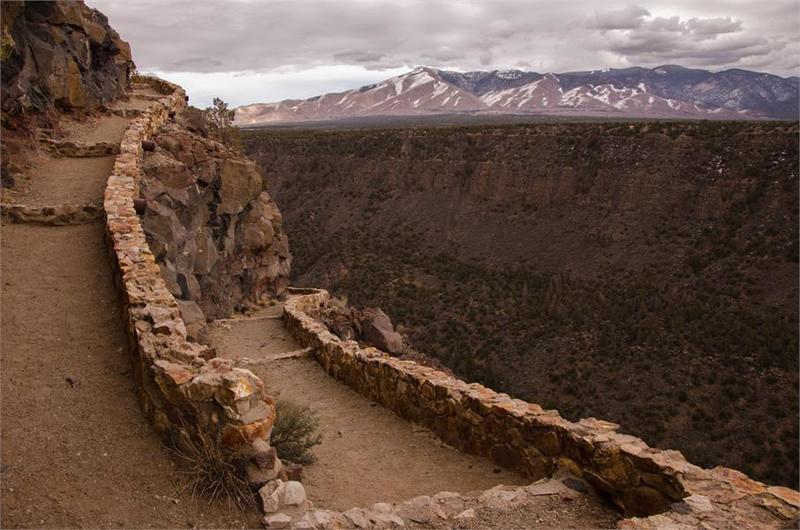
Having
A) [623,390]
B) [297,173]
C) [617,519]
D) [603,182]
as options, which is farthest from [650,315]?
[297,173]

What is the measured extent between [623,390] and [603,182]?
2682 cm

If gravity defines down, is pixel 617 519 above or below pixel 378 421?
above

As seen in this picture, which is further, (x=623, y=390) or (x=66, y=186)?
(x=623, y=390)

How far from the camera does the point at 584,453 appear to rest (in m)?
6.92

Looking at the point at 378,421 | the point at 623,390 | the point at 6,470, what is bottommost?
the point at 623,390

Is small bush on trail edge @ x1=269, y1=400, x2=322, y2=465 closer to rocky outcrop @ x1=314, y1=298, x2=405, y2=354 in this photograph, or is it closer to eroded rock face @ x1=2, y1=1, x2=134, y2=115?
eroded rock face @ x1=2, y1=1, x2=134, y2=115

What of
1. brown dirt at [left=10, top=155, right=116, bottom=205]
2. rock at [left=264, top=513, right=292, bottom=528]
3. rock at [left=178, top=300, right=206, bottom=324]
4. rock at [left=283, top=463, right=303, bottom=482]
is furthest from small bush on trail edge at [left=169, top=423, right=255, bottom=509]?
brown dirt at [left=10, top=155, right=116, bottom=205]

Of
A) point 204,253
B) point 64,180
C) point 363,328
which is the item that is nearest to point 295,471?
point 64,180

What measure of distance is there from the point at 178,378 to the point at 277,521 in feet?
5.59

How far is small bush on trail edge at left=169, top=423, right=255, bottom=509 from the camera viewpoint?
513 centimetres

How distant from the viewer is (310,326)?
51.6 feet

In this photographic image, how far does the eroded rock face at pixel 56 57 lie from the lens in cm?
1430

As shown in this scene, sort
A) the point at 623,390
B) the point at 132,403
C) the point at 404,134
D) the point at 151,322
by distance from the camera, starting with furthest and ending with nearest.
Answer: the point at 404,134 → the point at 623,390 → the point at 151,322 → the point at 132,403

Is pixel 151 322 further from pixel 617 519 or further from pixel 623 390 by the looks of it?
pixel 623 390
